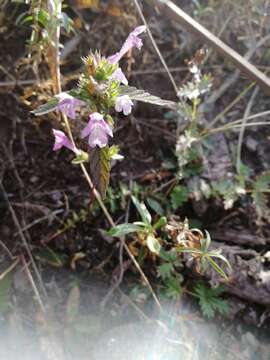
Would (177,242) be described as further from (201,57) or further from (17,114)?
(17,114)

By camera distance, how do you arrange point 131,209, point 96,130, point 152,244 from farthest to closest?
point 131,209, point 152,244, point 96,130

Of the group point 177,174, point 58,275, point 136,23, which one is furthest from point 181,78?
point 58,275

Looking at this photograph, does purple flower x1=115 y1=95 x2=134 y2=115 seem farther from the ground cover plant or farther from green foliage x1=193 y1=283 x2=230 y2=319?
green foliage x1=193 y1=283 x2=230 y2=319

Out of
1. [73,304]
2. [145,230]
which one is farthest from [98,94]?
[73,304]

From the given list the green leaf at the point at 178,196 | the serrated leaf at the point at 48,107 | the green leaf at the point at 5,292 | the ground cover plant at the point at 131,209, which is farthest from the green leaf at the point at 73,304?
the serrated leaf at the point at 48,107

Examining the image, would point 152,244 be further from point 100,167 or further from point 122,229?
point 100,167

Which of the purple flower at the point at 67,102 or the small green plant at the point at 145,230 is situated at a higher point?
the purple flower at the point at 67,102

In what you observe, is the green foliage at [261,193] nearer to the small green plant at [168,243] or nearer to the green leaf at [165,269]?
the small green plant at [168,243]
